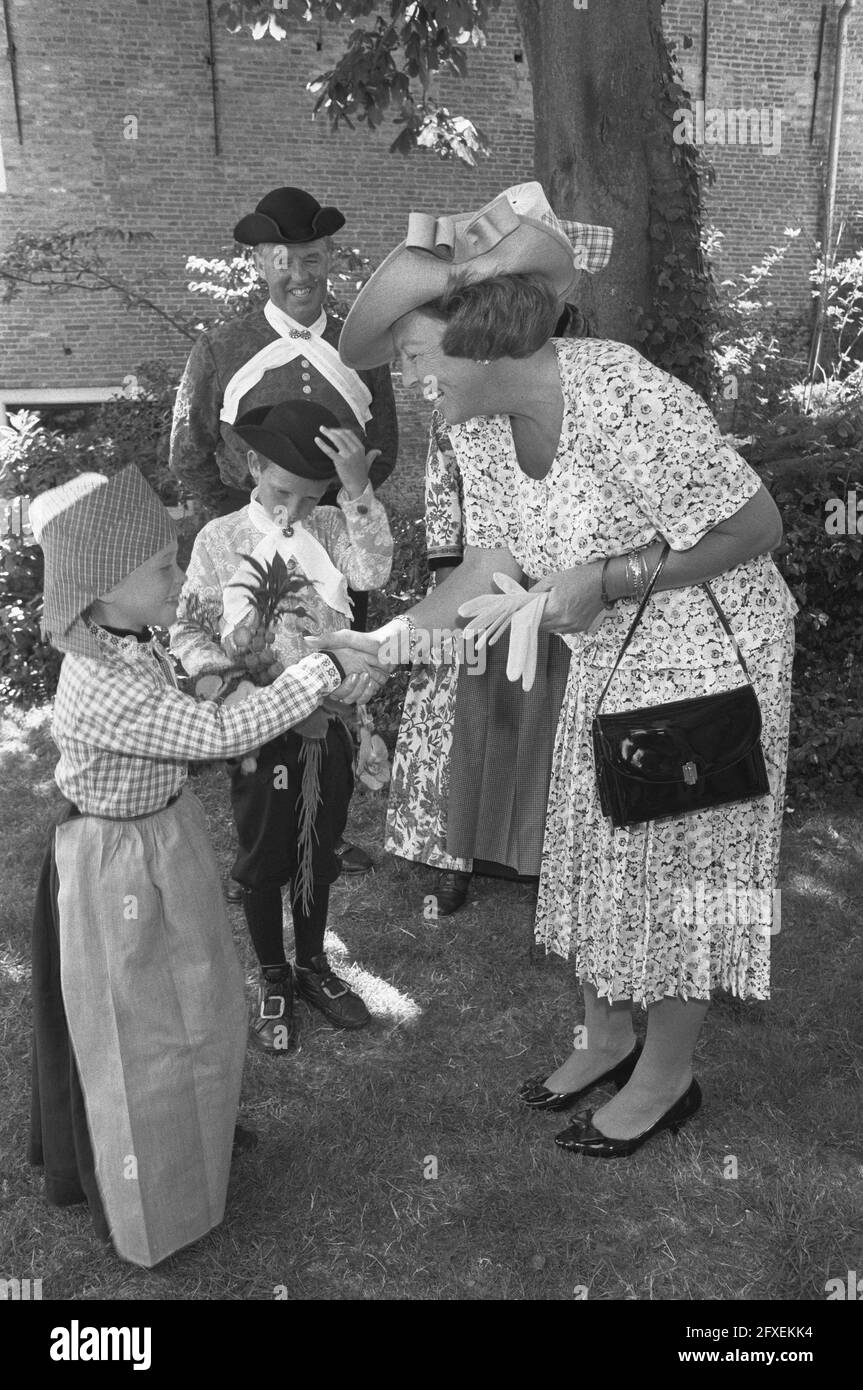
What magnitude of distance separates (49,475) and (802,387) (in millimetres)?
→ 4847

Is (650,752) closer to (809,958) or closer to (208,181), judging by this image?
(809,958)

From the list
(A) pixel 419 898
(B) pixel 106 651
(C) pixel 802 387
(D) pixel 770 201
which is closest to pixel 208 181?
(D) pixel 770 201

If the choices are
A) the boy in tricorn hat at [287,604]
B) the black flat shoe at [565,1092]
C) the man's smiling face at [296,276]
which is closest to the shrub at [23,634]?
the man's smiling face at [296,276]

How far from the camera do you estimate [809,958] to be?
12.8ft

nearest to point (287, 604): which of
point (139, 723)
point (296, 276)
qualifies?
point (139, 723)

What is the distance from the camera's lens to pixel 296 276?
3598 millimetres

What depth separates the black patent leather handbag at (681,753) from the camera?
8.10ft

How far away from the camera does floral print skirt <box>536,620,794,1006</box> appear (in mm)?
2590

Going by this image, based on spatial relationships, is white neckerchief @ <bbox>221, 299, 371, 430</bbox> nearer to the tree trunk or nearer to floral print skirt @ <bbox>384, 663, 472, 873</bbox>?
floral print skirt @ <bbox>384, 663, 472, 873</bbox>

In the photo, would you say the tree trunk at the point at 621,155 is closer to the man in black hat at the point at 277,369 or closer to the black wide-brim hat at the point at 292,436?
the man in black hat at the point at 277,369

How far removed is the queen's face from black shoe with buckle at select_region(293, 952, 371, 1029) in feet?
6.12

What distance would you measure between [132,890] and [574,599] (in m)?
1.07

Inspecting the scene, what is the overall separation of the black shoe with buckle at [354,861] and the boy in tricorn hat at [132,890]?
2.02m

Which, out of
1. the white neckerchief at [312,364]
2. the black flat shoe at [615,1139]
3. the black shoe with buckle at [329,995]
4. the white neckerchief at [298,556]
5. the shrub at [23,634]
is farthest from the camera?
the shrub at [23,634]
